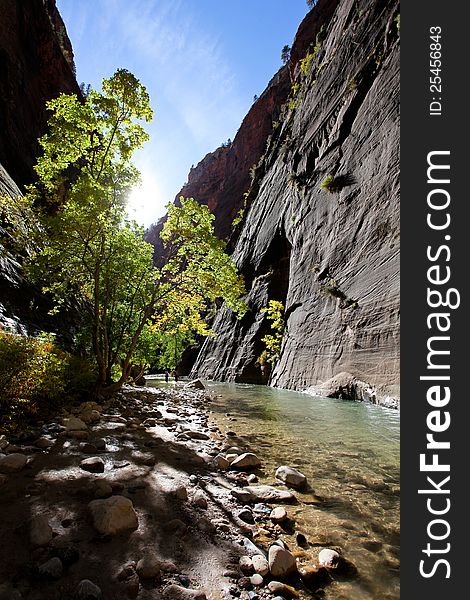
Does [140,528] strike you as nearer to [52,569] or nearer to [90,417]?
[52,569]

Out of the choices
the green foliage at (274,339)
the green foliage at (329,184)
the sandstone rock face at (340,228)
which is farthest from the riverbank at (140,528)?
the green foliage at (274,339)

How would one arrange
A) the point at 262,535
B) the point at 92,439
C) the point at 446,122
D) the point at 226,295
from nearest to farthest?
the point at 262,535
the point at 446,122
the point at 92,439
the point at 226,295

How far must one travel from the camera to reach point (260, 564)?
190 cm

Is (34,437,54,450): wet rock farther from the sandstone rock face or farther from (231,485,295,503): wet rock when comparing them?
the sandstone rock face

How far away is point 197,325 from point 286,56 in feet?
285

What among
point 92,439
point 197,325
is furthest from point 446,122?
point 197,325

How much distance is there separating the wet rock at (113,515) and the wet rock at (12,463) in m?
1.08

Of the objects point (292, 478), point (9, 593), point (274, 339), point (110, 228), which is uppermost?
point (274, 339)

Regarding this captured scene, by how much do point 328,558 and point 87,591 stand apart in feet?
5.10

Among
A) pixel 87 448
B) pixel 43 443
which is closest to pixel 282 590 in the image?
pixel 87 448

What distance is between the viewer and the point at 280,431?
5930 mm

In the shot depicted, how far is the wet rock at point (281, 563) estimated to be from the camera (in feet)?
6.14

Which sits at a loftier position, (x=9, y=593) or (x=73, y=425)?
(x=73, y=425)

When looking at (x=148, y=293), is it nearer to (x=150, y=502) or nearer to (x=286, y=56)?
(x=150, y=502)
